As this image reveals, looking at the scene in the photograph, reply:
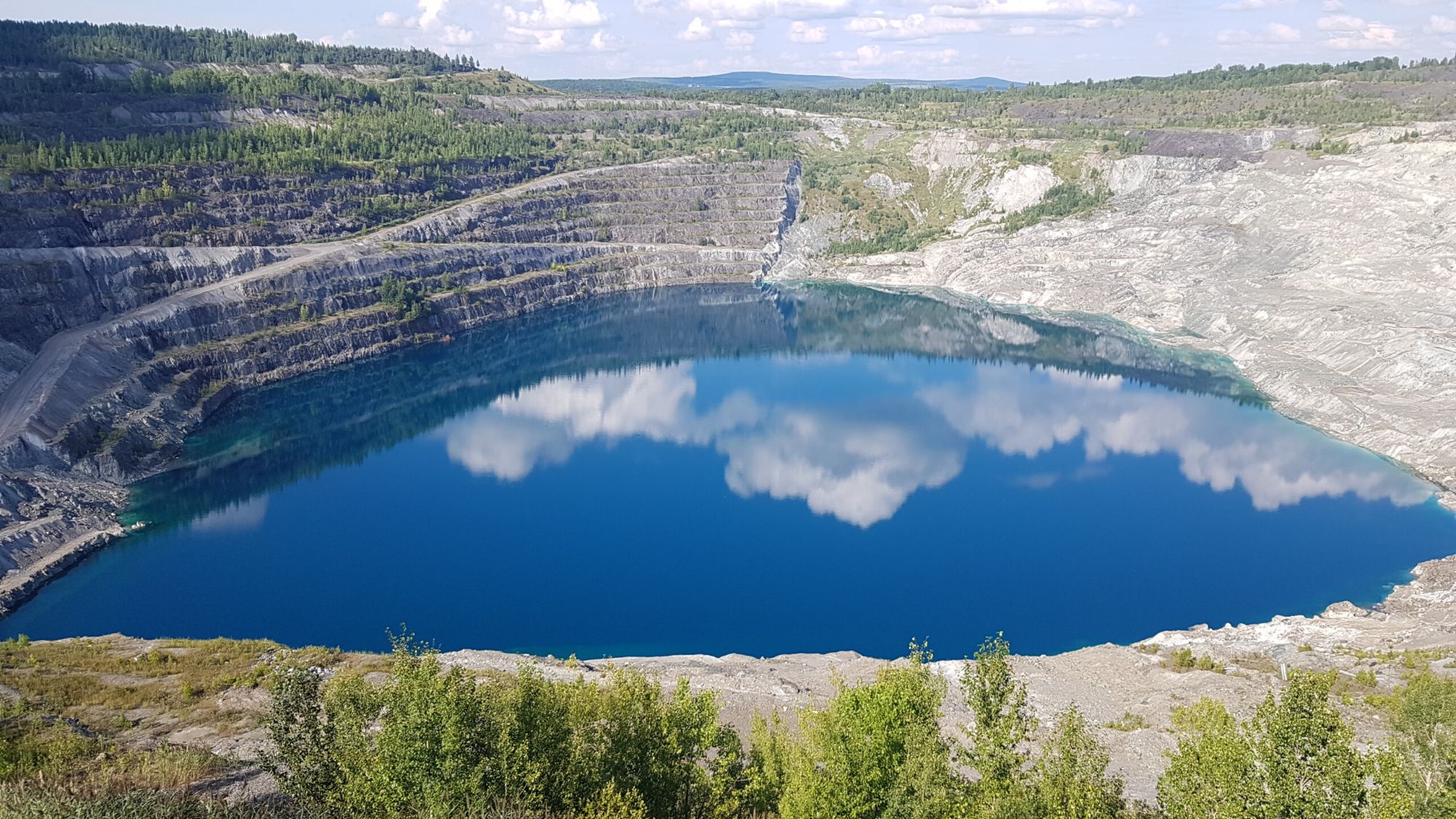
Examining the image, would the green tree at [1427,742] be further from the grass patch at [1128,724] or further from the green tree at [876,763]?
the green tree at [876,763]

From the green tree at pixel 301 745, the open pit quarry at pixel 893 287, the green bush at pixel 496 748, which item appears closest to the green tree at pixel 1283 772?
the open pit quarry at pixel 893 287

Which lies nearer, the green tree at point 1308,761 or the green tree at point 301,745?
the green tree at point 1308,761

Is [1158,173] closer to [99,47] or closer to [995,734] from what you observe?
[995,734]

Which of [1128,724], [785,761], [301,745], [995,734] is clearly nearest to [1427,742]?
[1128,724]

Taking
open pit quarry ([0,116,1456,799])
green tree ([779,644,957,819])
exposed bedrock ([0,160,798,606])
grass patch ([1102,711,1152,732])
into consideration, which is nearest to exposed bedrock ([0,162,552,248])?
open pit quarry ([0,116,1456,799])

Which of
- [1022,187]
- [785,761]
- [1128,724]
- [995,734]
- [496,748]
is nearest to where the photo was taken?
[496,748]
